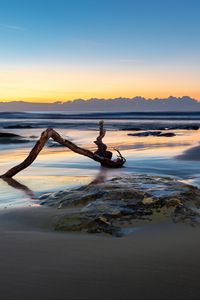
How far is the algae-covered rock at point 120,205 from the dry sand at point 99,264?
0.27 m

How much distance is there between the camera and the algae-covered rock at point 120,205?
5.22m

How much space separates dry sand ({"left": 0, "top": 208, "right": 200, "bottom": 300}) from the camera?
3.34 meters

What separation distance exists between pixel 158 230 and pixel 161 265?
1.18 metres

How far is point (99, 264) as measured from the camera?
3.92 m

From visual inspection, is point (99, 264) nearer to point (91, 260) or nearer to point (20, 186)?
point (91, 260)

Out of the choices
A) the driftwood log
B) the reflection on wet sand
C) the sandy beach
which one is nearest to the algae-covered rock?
the sandy beach

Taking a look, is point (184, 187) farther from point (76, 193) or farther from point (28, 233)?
point (28, 233)

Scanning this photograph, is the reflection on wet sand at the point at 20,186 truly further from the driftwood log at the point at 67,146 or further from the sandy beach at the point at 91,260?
the sandy beach at the point at 91,260

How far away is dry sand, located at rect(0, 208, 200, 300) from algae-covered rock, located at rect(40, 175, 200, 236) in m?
0.27

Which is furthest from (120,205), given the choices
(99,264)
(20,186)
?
(20,186)

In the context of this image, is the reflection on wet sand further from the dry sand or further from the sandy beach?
the dry sand

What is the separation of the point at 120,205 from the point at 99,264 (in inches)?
75.4

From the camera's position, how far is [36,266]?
12.6ft

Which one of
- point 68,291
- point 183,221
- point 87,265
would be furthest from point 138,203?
point 68,291
